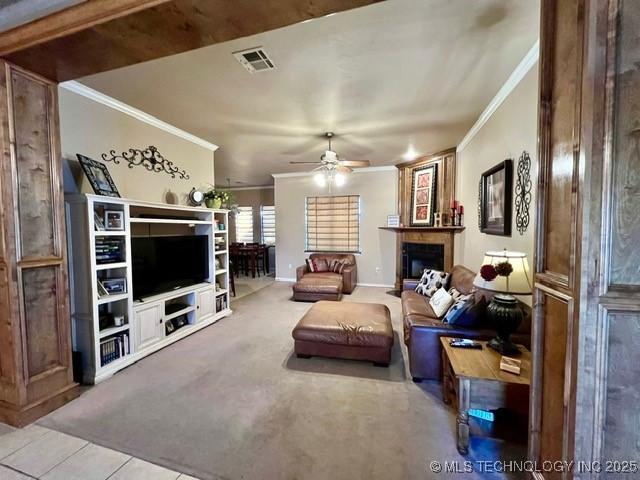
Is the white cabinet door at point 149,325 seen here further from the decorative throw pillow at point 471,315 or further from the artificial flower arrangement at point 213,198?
the decorative throw pillow at point 471,315

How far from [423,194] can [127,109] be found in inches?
195

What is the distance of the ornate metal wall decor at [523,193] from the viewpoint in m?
2.37

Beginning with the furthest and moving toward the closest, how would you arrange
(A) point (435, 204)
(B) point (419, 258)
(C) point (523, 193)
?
(B) point (419, 258), (A) point (435, 204), (C) point (523, 193)

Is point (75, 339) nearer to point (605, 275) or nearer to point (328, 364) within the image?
point (328, 364)

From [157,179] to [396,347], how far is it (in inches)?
146

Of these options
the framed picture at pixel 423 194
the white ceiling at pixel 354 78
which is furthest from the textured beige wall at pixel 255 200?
the framed picture at pixel 423 194

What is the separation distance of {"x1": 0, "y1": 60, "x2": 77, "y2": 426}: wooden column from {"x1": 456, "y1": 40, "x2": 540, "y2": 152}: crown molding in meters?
3.51

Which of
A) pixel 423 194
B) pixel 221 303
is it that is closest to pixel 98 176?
pixel 221 303

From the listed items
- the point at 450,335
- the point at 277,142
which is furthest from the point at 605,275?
the point at 277,142

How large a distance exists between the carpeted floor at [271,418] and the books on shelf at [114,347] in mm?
179

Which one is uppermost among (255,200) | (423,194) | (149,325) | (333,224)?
(255,200)

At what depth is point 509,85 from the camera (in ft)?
8.58

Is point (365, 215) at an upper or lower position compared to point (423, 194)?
lower

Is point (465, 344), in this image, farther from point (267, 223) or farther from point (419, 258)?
point (267, 223)
